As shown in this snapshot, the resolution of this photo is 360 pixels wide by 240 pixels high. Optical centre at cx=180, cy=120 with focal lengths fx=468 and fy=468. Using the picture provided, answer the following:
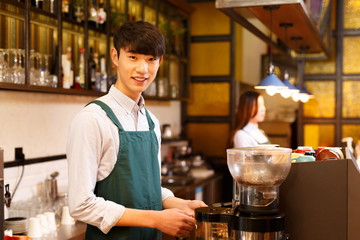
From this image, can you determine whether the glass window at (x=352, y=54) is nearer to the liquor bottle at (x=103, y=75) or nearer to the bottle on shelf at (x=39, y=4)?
the liquor bottle at (x=103, y=75)

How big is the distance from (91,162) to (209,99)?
202 inches

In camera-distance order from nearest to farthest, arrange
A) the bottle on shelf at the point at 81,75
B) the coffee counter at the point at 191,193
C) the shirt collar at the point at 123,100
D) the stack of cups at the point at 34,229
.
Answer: the shirt collar at the point at 123,100
the stack of cups at the point at 34,229
the coffee counter at the point at 191,193
the bottle on shelf at the point at 81,75

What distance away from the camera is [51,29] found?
3479 mm

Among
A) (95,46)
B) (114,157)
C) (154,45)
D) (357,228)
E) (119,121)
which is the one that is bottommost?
(357,228)

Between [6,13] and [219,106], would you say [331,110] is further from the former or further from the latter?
[6,13]

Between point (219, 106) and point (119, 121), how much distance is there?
16.0ft

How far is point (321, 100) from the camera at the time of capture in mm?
6309

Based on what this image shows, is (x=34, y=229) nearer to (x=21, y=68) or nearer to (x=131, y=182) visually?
(x=21, y=68)

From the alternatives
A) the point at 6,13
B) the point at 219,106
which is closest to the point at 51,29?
the point at 6,13

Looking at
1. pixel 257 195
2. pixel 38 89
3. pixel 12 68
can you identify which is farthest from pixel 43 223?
pixel 257 195

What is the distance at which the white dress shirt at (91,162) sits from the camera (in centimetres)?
163

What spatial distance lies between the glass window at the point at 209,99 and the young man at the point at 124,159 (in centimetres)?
464

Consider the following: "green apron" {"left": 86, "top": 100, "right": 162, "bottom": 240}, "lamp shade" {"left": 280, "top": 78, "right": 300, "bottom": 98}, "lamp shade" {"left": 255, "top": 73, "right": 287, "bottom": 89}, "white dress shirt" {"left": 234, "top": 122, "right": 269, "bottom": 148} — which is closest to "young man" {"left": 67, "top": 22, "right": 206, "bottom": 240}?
"green apron" {"left": 86, "top": 100, "right": 162, "bottom": 240}

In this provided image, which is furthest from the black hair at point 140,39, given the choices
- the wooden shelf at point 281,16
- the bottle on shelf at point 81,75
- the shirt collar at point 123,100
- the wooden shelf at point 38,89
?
the bottle on shelf at point 81,75
